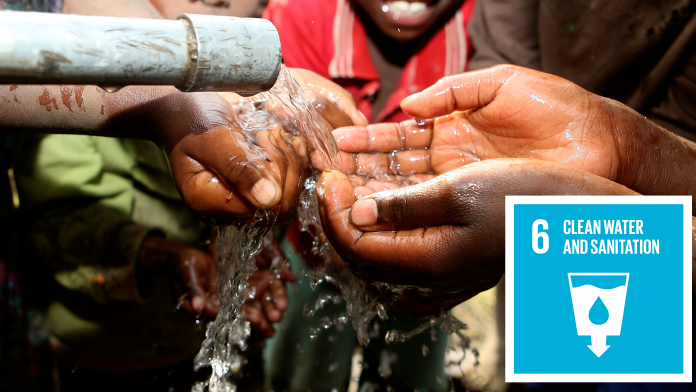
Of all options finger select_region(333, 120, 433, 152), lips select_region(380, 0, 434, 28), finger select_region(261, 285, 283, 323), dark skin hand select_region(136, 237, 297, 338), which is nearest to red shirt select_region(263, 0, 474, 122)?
lips select_region(380, 0, 434, 28)

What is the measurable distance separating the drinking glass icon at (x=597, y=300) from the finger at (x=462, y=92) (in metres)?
0.66

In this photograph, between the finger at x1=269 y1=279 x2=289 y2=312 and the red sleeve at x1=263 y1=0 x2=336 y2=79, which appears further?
the finger at x1=269 y1=279 x2=289 y2=312

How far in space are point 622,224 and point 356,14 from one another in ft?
5.07

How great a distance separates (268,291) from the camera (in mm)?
2256

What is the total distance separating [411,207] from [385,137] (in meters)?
0.60

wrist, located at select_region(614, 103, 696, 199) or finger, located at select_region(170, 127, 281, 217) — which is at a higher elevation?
wrist, located at select_region(614, 103, 696, 199)

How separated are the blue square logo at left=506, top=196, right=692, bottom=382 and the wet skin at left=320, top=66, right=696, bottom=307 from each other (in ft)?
0.31

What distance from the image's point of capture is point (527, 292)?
1.30 m

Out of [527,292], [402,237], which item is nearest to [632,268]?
[527,292]

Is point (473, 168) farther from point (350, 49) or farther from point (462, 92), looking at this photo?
point (350, 49)

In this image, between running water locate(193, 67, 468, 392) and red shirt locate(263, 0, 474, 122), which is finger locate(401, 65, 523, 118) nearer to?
running water locate(193, 67, 468, 392)

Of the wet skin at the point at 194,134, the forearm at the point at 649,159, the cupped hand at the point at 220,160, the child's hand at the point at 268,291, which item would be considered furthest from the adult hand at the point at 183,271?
the forearm at the point at 649,159

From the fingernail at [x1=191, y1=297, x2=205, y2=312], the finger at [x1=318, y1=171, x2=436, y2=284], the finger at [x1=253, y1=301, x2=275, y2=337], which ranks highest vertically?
the finger at [x1=318, y1=171, x2=436, y2=284]

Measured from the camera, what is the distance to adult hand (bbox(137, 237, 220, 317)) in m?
2.01
